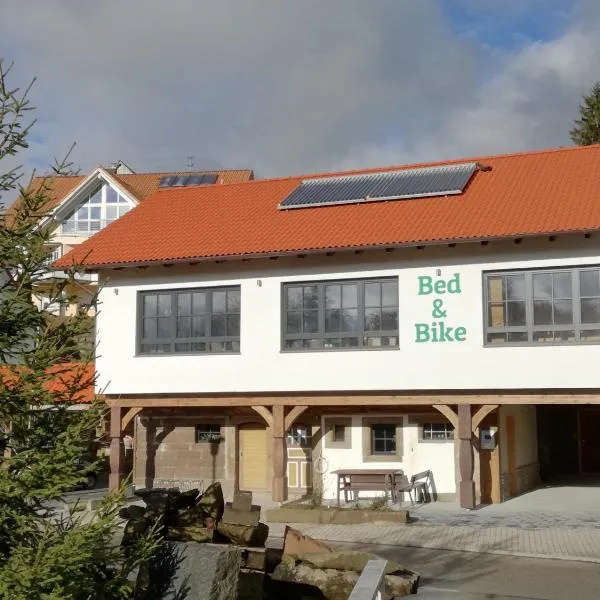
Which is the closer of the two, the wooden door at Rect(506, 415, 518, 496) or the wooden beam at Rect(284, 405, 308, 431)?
the wooden beam at Rect(284, 405, 308, 431)

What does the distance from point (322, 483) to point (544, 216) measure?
878cm

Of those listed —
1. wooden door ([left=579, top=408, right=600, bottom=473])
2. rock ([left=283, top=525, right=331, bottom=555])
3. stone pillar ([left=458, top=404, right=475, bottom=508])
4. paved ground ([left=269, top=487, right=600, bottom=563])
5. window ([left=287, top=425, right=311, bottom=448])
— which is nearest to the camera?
rock ([left=283, top=525, right=331, bottom=555])

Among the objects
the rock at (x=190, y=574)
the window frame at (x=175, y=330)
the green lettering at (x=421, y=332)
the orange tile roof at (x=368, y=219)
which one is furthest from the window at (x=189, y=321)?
the rock at (x=190, y=574)

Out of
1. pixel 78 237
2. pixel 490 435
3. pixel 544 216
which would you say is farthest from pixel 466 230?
pixel 78 237

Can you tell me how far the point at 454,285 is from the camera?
63.0ft

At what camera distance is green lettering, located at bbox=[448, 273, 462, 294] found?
19156 millimetres

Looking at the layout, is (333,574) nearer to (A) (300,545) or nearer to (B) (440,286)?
(A) (300,545)

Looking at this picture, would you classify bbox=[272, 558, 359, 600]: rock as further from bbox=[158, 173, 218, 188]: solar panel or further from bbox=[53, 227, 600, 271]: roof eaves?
bbox=[158, 173, 218, 188]: solar panel

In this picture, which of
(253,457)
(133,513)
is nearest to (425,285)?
(253,457)

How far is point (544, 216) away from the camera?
734 inches

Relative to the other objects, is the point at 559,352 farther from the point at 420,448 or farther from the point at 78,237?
the point at 78,237

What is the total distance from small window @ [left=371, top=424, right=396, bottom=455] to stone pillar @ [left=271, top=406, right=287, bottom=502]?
2.54 meters

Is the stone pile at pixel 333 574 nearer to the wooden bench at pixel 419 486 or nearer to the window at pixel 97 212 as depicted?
the wooden bench at pixel 419 486

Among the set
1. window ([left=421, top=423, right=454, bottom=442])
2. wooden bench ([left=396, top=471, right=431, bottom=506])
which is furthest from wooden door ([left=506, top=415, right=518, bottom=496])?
wooden bench ([left=396, top=471, right=431, bottom=506])
